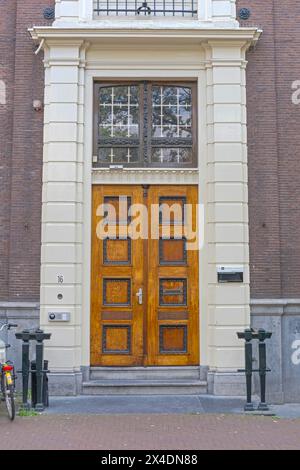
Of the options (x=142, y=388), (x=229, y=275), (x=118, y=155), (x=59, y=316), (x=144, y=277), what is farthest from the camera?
(x=118, y=155)

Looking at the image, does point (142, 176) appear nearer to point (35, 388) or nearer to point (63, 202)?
point (63, 202)

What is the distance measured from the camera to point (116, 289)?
1053 centimetres

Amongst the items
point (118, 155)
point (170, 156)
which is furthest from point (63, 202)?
point (170, 156)

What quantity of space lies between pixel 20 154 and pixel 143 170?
233 cm

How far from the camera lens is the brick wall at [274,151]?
411 inches

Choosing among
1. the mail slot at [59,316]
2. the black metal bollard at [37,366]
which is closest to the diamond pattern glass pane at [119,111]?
the mail slot at [59,316]

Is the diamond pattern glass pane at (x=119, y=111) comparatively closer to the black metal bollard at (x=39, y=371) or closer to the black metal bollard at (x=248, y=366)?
the black metal bollard at (x=39, y=371)

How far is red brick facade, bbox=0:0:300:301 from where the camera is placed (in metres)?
10.4

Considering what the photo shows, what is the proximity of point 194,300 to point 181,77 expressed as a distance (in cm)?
425

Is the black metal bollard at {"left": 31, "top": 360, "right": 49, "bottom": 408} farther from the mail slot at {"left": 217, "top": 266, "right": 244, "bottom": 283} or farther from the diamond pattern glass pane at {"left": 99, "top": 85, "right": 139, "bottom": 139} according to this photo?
the diamond pattern glass pane at {"left": 99, "top": 85, "right": 139, "bottom": 139}

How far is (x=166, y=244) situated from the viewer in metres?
10.6

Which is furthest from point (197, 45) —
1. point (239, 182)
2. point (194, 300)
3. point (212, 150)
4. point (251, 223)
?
point (194, 300)

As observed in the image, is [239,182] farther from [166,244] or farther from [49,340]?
[49,340]

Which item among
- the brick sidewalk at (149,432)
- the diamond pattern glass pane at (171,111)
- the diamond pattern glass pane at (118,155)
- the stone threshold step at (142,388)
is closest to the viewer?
the brick sidewalk at (149,432)
